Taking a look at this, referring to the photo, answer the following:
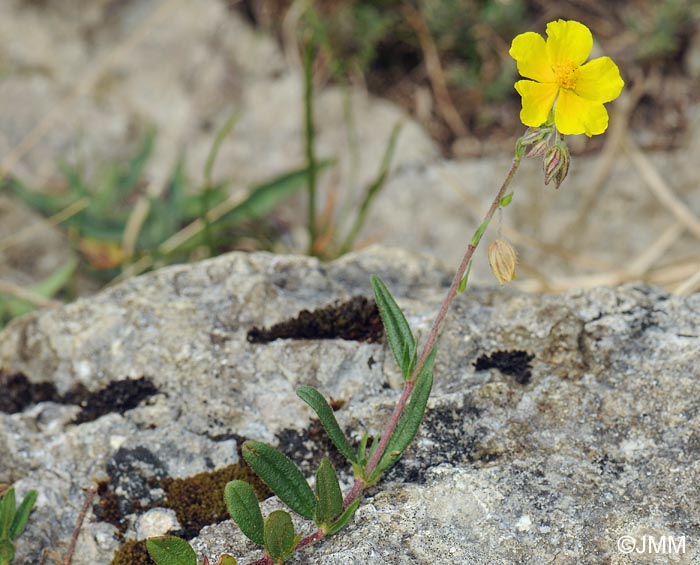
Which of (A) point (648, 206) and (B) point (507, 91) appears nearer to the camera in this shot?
(A) point (648, 206)

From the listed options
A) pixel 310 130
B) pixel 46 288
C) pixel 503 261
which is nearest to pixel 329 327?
pixel 503 261

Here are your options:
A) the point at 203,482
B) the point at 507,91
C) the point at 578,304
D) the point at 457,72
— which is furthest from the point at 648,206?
the point at 203,482

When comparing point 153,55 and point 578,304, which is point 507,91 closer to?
point 153,55

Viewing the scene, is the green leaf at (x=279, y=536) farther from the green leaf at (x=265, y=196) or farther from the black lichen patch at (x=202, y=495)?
the green leaf at (x=265, y=196)

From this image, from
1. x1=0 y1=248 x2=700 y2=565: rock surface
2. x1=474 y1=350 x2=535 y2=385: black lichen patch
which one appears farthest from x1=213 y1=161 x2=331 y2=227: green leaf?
x1=474 y1=350 x2=535 y2=385: black lichen patch

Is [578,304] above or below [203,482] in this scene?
above

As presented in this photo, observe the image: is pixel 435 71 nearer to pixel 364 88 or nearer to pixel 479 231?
pixel 364 88

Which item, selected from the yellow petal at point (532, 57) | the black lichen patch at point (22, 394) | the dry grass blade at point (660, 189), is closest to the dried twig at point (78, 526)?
the black lichen patch at point (22, 394)
